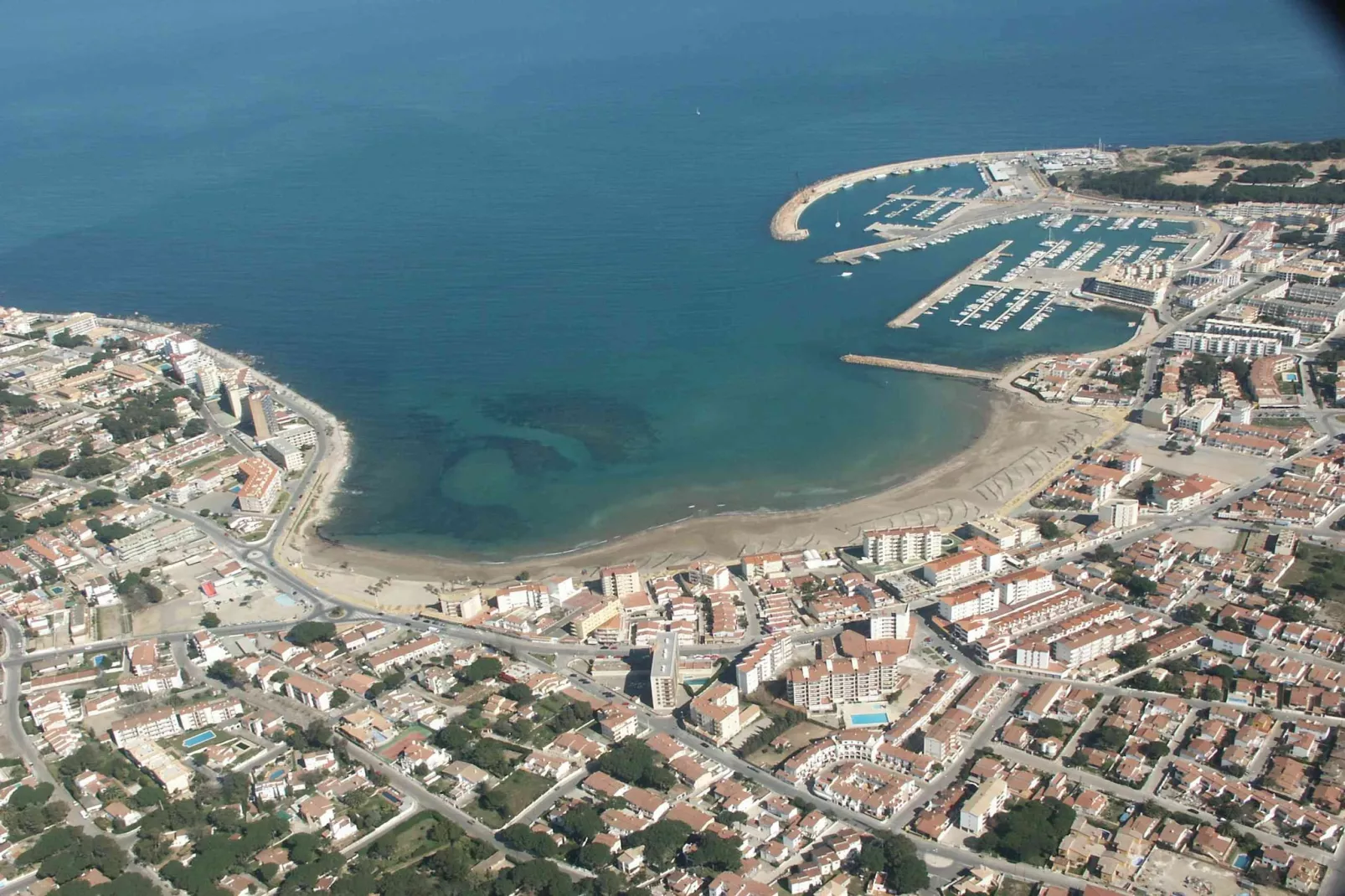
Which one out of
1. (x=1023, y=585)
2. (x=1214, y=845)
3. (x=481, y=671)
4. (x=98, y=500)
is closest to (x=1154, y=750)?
(x=1214, y=845)

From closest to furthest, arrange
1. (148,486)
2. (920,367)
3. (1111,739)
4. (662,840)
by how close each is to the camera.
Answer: (662,840) → (1111,739) → (148,486) → (920,367)

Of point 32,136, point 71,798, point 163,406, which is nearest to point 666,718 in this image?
point 71,798

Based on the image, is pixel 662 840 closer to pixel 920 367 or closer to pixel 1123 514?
pixel 1123 514

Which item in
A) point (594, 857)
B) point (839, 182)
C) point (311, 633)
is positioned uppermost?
point (839, 182)

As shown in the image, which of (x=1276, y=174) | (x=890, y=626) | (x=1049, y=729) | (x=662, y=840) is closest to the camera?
(x=662, y=840)

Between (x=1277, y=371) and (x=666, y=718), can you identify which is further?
(x=1277, y=371)

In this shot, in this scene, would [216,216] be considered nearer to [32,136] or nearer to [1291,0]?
[32,136]

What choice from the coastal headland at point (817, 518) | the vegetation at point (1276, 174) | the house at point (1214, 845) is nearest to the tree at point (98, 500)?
the coastal headland at point (817, 518)
